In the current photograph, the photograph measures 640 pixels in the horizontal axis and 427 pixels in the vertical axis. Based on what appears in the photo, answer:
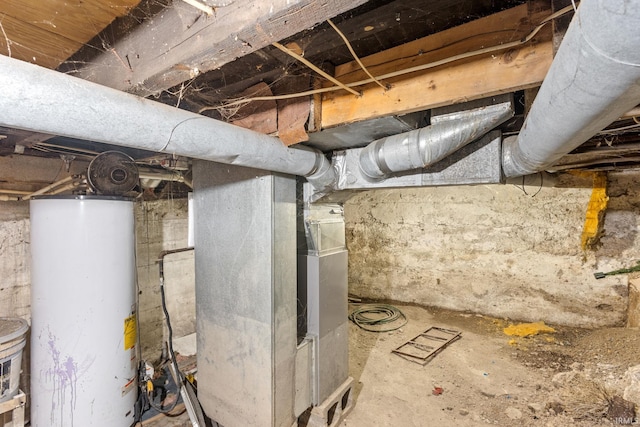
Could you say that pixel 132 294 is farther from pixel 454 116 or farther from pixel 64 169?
pixel 454 116

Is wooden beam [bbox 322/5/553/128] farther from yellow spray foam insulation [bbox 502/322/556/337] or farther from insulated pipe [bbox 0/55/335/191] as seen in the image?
yellow spray foam insulation [bbox 502/322/556/337]

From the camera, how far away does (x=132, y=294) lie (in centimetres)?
199

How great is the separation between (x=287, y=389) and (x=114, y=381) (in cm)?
112

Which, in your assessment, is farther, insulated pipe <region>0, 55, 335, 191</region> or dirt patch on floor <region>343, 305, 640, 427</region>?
dirt patch on floor <region>343, 305, 640, 427</region>

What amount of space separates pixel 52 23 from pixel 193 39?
0.50 metres

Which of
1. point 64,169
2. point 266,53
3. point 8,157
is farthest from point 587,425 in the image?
point 8,157

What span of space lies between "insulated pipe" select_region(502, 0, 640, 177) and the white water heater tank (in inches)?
86.6

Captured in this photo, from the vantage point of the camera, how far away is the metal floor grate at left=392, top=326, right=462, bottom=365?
10.4 feet

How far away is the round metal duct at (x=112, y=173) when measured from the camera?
1966mm

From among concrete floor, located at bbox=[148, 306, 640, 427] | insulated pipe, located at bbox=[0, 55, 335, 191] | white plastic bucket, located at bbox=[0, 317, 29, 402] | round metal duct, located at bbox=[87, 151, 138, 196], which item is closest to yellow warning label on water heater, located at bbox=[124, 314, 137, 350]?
white plastic bucket, located at bbox=[0, 317, 29, 402]

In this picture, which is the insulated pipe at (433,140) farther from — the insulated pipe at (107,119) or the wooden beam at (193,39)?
the wooden beam at (193,39)

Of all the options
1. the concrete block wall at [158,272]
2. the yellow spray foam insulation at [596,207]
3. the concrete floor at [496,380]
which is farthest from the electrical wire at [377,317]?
the yellow spray foam insulation at [596,207]

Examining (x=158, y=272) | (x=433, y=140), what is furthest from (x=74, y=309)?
(x=433, y=140)

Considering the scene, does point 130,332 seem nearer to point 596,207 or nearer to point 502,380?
point 502,380
